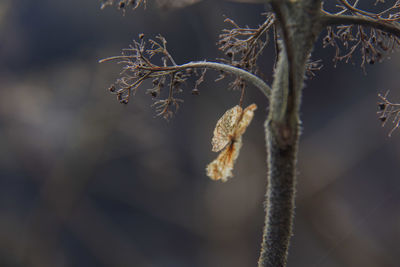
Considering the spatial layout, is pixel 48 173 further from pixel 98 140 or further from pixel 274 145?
pixel 274 145

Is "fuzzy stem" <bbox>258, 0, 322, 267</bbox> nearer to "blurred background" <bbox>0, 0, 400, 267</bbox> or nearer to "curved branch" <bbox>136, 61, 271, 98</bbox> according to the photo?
"curved branch" <bbox>136, 61, 271, 98</bbox>

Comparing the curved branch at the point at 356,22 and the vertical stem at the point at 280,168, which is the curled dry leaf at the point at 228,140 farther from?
the curved branch at the point at 356,22

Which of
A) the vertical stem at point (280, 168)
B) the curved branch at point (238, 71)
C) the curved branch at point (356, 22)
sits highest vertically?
the curved branch at point (356, 22)

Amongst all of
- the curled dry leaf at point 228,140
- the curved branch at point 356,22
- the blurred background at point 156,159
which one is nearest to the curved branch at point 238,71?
the curled dry leaf at point 228,140

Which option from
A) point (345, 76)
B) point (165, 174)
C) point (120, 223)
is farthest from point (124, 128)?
point (345, 76)

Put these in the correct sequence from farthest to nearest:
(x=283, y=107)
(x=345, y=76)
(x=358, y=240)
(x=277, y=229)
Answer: (x=345, y=76), (x=358, y=240), (x=277, y=229), (x=283, y=107)

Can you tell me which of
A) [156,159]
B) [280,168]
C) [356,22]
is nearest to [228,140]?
[280,168]
